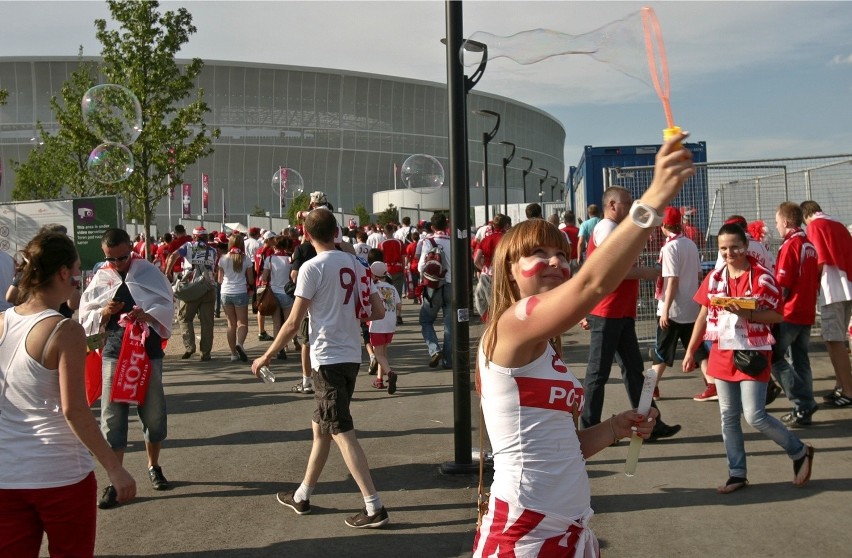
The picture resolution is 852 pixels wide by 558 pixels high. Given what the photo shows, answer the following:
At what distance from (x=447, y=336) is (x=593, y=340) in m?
4.64

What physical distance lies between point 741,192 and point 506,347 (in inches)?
458

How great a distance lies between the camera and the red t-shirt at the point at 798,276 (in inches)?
327

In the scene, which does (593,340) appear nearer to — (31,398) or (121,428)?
(121,428)

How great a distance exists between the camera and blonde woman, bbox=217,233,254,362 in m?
13.5

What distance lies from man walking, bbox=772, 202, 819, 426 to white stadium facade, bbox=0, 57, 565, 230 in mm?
54589

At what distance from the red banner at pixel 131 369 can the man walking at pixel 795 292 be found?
5.69 meters

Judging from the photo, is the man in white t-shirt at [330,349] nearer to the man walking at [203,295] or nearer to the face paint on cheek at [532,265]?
the face paint on cheek at [532,265]

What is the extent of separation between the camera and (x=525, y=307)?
2.60 metres

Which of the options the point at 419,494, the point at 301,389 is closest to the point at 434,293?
the point at 301,389

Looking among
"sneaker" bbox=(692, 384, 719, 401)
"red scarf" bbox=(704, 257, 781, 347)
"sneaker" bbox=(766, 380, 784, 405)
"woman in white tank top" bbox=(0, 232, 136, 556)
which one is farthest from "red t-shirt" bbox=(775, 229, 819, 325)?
"woman in white tank top" bbox=(0, 232, 136, 556)

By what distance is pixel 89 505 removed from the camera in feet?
12.1

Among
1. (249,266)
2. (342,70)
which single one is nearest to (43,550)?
(249,266)

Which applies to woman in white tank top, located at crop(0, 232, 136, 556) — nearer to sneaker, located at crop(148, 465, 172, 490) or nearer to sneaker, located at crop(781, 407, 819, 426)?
sneaker, located at crop(148, 465, 172, 490)

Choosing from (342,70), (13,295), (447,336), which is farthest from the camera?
(342,70)
